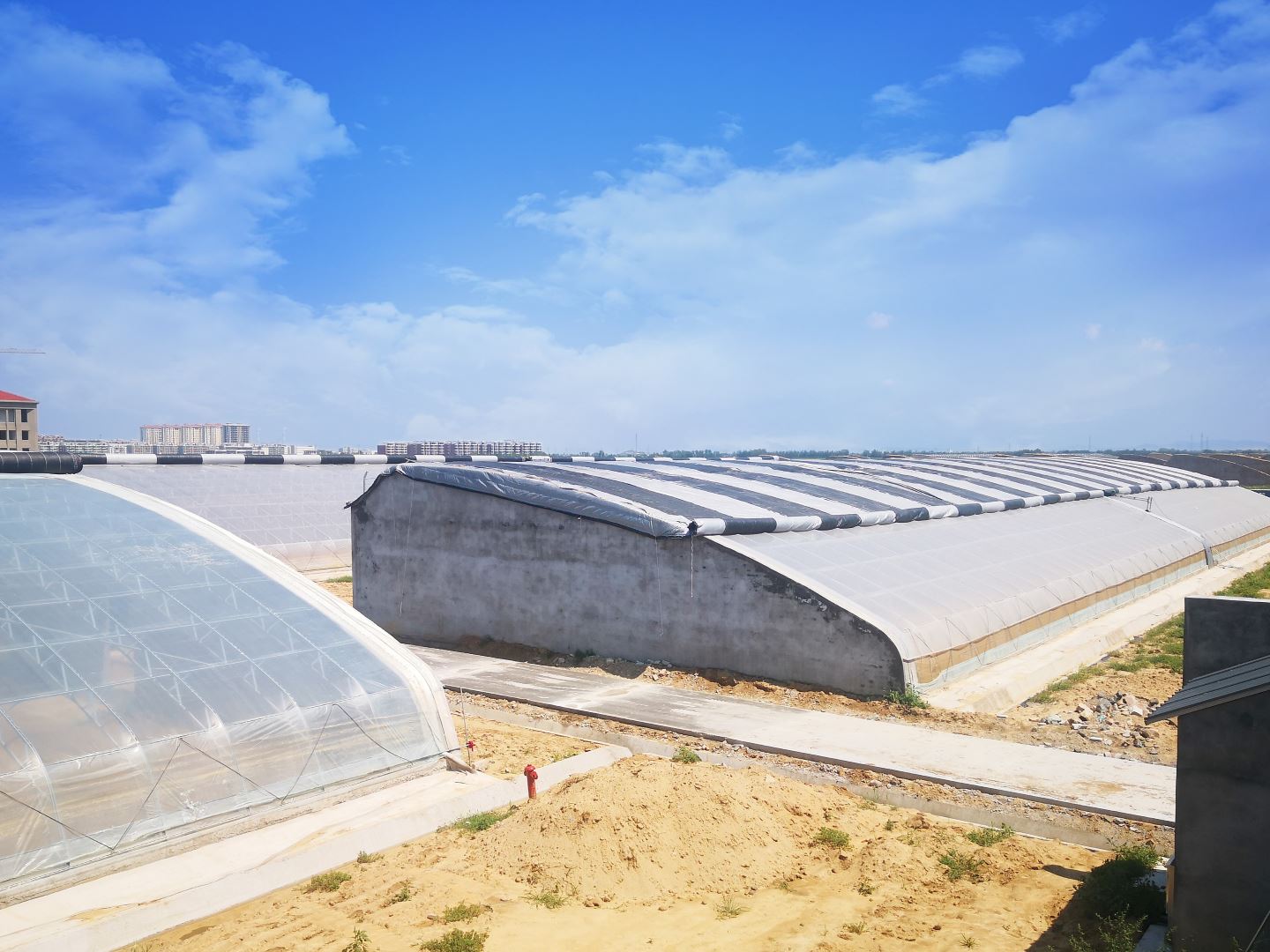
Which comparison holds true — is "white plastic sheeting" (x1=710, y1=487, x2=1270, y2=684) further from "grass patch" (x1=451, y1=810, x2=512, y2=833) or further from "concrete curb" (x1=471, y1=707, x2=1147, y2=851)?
"grass patch" (x1=451, y1=810, x2=512, y2=833)

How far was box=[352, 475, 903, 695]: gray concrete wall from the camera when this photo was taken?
813 inches

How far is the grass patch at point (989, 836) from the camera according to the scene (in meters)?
12.2

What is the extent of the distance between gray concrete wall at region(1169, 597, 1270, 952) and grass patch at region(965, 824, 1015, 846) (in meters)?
Result: 3.19

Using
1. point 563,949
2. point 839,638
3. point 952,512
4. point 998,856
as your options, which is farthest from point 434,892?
point 952,512

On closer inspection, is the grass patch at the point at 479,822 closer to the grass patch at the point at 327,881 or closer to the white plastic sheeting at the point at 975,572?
the grass patch at the point at 327,881

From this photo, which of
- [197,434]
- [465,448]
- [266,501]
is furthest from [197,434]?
[266,501]

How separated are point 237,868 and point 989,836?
9680mm

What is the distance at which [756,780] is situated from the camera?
13.6 m

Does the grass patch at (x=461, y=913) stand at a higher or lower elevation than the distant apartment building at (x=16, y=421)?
lower

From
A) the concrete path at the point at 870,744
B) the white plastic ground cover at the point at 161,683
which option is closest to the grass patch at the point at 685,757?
the concrete path at the point at 870,744

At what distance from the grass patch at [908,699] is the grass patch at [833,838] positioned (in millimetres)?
6835

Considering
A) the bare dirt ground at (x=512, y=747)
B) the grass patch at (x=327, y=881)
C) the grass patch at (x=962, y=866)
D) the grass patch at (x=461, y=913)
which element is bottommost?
the bare dirt ground at (x=512, y=747)

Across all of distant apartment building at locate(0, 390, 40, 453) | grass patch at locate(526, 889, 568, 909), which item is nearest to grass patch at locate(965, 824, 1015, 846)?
grass patch at locate(526, 889, 568, 909)

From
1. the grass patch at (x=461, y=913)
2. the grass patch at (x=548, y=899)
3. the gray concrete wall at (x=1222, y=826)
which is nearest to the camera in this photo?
the gray concrete wall at (x=1222, y=826)
